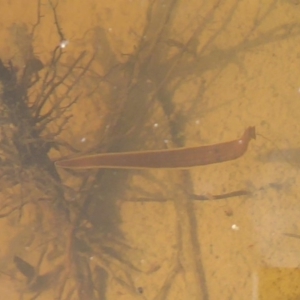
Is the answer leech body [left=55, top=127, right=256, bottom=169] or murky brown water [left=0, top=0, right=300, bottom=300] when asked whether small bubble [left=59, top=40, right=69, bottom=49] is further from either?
leech body [left=55, top=127, right=256, bottom=169]

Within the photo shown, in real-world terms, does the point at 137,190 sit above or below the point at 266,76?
below

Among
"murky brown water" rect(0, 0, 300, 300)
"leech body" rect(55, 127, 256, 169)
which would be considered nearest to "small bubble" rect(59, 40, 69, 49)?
"murky brown water" rect(0, 0, 300, 300)

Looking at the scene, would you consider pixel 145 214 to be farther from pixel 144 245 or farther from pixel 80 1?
pixel 80 1

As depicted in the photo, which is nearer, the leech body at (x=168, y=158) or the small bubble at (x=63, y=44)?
the leech body at (x=168, y=158)

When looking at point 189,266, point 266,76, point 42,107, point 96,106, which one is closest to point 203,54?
point 266,76

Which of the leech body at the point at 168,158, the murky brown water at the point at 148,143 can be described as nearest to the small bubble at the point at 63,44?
the murky brown water at the point at 148,143

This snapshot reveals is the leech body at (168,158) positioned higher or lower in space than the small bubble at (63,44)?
lower

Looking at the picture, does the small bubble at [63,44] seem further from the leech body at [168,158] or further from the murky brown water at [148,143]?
the leech body at [168,158]
